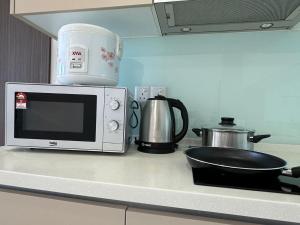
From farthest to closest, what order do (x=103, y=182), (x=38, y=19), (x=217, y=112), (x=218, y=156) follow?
1. (x=217, y=112)
2. (x=38, y=19)
3. (x=218, y=156)
4. (x=103, y=182)

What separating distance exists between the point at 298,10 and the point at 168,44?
1.86 feet

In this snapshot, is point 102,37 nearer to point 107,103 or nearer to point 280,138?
point 107,103

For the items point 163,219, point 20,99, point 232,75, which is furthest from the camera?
point 232,75

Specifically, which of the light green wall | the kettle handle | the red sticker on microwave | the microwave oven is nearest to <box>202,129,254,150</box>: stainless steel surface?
the kettle handle

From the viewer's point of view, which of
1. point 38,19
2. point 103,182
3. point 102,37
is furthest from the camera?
point 38,19

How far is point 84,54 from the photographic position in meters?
0.84

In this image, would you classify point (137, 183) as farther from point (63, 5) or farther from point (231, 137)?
point (63, 5)

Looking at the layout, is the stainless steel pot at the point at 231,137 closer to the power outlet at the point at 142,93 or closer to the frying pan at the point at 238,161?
the frying pan at the point at 238,161

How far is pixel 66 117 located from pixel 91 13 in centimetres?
43

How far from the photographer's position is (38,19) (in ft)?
3.24

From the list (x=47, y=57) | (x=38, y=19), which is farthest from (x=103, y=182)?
(x=47, y=57)

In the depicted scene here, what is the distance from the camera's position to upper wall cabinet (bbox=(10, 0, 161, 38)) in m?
0.84

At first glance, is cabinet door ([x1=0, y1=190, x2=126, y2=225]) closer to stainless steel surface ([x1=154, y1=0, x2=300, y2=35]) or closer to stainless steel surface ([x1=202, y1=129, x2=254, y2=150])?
stainless steel surface ([x1=202, y1=129, x2=254, y2=150])

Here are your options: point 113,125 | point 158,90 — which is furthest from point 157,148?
point 158,90
